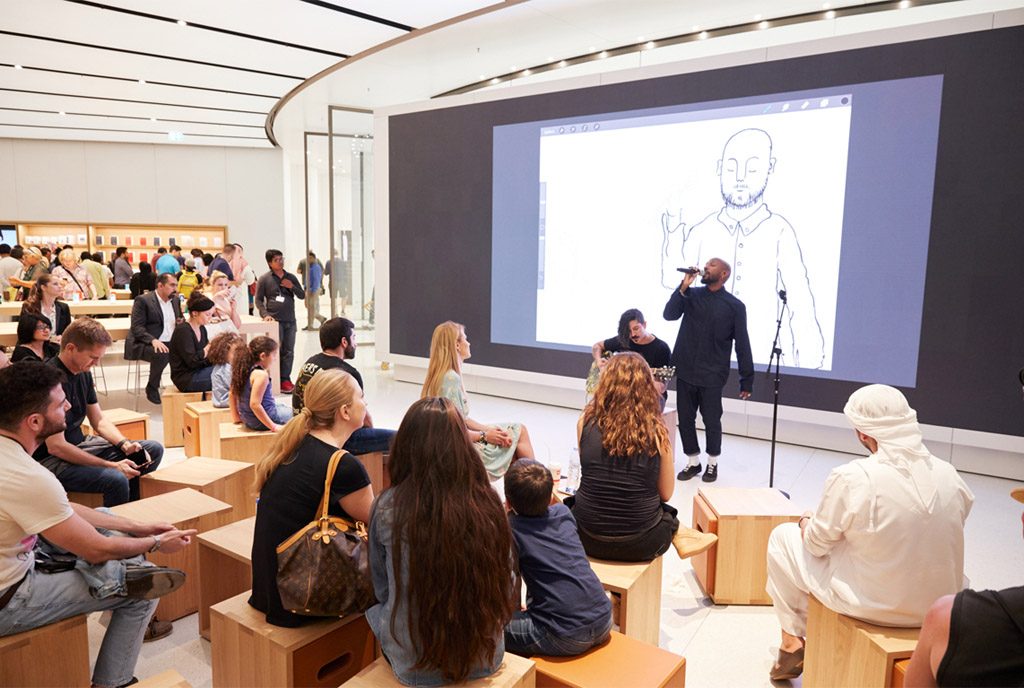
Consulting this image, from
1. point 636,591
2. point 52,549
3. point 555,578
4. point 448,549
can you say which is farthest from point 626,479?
point 52,549

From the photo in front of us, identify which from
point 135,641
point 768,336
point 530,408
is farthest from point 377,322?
point 135,641

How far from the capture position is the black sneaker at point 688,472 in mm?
5305

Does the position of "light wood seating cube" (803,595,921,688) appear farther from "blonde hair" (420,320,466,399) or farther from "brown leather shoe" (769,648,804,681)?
"blonde hair" (420,320,466,399)

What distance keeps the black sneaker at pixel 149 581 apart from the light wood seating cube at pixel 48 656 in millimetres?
177

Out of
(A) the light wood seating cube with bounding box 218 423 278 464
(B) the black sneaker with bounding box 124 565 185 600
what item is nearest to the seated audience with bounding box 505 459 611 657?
(B) the black sneaker with bounding box 124 565 185 600

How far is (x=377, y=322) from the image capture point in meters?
9.48

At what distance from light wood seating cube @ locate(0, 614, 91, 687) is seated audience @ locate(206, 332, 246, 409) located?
3046 millimetres

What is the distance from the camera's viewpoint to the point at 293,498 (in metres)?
2.21

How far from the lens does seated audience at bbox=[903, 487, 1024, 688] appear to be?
4.50ft

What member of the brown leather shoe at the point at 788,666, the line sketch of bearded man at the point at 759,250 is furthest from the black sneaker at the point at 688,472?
the brown leather shoe at the point at 788,666

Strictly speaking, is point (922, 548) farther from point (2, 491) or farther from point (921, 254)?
point (921, 254)

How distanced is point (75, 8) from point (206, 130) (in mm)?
7794

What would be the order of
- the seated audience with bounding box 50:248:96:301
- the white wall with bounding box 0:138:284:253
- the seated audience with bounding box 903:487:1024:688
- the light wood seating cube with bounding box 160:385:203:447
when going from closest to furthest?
the seated audience with bounding box 903:487:1024:688 → the light wood seating cube with bounding box 160:385:203:447 → the seated audience with bounding box 50:248:96:301 → the white wall with bounding box 0:138:284:253

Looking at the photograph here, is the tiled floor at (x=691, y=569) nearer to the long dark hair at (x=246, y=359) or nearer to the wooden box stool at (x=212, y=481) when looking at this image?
the wooden box stool at (x=212, y=481)
